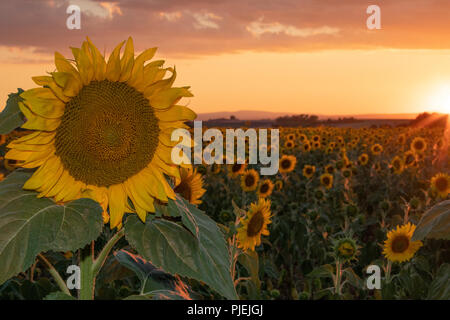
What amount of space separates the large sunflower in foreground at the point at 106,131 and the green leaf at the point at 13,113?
2.3 inches

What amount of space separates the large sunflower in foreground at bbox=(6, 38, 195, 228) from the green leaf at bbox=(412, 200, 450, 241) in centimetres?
129

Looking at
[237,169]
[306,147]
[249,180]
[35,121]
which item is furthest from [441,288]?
[306,147]

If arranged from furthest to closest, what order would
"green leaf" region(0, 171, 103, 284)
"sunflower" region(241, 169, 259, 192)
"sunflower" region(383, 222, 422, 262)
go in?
"sunflower" region(241, 169, 259, 192) → "sunflower" region(383, 222, 422, 262) → "green leaf" region(0, 171, 103, 284)

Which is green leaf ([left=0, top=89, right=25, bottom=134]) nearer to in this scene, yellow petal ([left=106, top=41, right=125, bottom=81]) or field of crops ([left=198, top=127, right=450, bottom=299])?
yellow petal ([left=106, top=41, right=125, bottom=81])

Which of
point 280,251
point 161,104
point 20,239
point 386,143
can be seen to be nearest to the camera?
point 20,239

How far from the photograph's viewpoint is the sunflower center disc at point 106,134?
1.46m

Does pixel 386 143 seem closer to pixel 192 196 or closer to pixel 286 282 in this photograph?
pixel 286 282

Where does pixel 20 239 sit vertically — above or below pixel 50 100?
below

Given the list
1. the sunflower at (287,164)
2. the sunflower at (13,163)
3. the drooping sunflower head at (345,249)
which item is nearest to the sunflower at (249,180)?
the sunflower at (287,164)

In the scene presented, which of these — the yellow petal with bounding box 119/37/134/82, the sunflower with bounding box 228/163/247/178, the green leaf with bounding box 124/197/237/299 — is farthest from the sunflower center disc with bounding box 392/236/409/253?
the yellow petal with bounding box 119/37/134/82

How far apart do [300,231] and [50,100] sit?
5598 millimetres

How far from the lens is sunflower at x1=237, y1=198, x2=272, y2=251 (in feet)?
13.3

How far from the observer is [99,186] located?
1.53m

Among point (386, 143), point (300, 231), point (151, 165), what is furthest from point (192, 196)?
point (386, 143)
